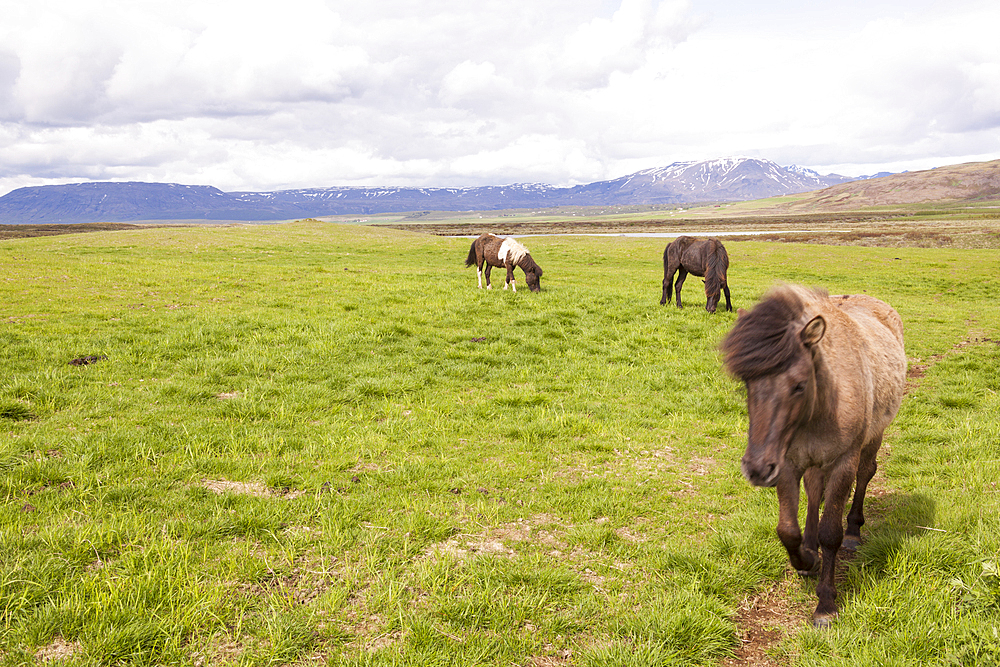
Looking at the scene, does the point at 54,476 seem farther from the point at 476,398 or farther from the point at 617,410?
the point at 617,410

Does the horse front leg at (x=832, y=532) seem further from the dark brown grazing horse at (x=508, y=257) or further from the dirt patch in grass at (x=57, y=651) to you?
the dark brown grazing horse at (x=508, y=257)

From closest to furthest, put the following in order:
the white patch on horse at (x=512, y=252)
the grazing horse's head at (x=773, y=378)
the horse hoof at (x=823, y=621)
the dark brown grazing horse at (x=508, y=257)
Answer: the grazing horse's head at (x=773, y=378)
the horse hoof at (x=823, y=621)
the dark brown grazing horse at (x=508, y=257)
the white patch on horse at (x=512, y=252)

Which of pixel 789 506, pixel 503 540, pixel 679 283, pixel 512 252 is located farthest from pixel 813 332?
pixel 512 252

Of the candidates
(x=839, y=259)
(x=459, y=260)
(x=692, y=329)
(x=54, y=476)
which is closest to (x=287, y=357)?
(x=54, y=476)

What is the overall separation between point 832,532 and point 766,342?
195cm

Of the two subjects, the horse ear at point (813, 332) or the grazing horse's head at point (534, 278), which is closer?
the horse ear at point (813, 332)

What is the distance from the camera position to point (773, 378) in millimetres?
4008

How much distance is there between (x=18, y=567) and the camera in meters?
4.39

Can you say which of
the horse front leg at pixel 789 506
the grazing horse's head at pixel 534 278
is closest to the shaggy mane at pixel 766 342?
the horse front leg at pixel 789 506

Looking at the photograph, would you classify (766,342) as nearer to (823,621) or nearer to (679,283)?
(823,621)

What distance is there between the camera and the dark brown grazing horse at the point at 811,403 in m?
3.95

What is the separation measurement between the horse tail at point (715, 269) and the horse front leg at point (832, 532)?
573 inches

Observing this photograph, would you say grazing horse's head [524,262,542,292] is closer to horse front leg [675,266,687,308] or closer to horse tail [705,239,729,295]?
horse front leg [675,266,687,308]

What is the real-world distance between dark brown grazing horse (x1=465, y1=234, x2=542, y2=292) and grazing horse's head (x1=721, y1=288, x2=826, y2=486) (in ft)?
55.5
